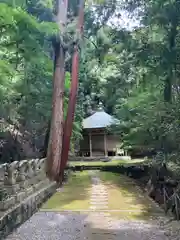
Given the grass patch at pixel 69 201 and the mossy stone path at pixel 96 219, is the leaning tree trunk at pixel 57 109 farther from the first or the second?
the mossy stone path at pixel 96 219

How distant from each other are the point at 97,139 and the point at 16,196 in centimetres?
1976

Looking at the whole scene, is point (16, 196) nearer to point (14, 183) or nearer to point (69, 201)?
point (14, 183)

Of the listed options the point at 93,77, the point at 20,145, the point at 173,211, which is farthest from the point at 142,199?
the point at 93,77

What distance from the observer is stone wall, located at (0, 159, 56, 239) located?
15.8 feet

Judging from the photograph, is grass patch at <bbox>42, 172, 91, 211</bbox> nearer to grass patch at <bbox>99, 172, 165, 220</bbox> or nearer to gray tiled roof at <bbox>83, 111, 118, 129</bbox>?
grass patch at <bbox>99, 172, 165, 220</bbox>

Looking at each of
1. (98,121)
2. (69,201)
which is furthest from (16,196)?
(98,121)

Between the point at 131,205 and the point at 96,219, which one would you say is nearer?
the point at 96,219

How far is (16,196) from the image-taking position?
5.55 metres

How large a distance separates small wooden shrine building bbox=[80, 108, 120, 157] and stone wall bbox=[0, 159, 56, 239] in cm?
1680

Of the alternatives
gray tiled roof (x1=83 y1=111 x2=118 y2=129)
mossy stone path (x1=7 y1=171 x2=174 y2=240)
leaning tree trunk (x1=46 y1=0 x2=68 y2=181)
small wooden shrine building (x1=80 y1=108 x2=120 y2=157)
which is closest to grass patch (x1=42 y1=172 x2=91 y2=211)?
mossy stone path (x1=7 y1=171 x2=174 y2=240)

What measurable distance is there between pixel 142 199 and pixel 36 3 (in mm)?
7591

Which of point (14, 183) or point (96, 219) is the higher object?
point (14, 183)

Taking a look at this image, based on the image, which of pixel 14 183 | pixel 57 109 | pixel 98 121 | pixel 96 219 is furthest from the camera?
pixel 98 121

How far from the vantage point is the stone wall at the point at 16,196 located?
4.83m
